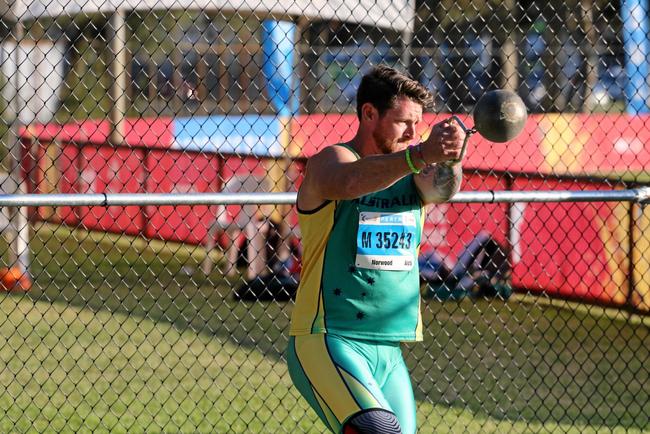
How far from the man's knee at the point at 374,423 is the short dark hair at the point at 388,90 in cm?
105

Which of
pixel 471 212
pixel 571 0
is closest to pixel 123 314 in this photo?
pixel 471 212

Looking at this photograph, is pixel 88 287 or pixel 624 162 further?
pixel 624 162

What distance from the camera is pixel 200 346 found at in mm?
8305

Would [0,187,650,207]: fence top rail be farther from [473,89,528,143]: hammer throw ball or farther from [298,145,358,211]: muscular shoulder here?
[473,89,528,143]: hammer throw ball

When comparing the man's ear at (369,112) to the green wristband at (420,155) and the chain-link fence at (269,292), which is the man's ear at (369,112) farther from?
the chain-link fence at (269,292)

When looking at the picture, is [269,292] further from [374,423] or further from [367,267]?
[374,423]

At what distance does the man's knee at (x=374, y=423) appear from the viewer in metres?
3.57

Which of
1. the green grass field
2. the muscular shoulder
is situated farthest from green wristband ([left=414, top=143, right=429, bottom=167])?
the green grass field

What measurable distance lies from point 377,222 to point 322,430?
2.75 metres

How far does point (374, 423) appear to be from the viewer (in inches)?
141

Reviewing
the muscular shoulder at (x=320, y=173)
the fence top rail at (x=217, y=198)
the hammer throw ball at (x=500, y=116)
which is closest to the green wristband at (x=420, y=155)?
the hammer throw ball at (x=500, y=116)

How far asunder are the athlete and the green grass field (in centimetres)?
238

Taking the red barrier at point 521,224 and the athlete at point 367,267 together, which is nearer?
the athlete at point 367,267

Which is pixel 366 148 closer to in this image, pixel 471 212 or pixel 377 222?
pixel 377 222
